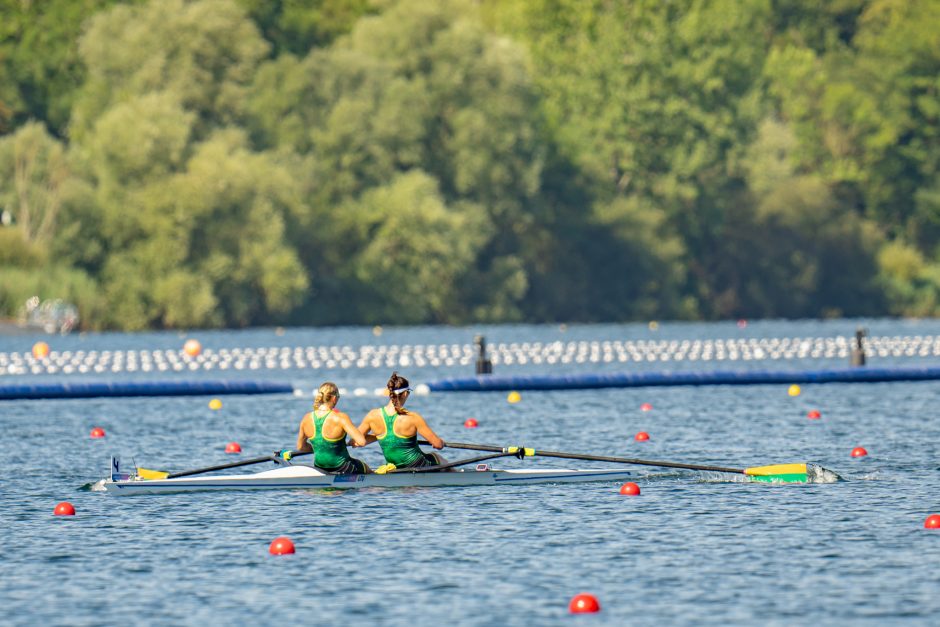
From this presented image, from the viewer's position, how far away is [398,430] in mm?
23688

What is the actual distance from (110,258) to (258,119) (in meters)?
11.5

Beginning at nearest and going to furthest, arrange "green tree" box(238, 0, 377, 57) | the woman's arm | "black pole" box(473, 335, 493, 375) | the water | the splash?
1. the water
2. the woman's arm
3. the splash
4. "black pole" box(473, 335, 493, 375)
5. "green tree" box(238, 0, 377, 57)

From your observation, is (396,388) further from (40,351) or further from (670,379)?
(40,351)

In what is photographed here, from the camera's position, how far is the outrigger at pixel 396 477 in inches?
943

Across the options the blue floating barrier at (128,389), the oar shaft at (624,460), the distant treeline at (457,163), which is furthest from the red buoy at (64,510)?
the distant treeline at (457,163)

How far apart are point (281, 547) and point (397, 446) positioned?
468cm

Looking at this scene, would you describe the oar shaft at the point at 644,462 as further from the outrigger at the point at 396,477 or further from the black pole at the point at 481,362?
the black pole at the point at 481,362

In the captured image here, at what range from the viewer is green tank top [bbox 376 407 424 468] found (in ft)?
77.7

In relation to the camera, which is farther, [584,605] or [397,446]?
[397,446]

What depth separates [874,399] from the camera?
40.4 m

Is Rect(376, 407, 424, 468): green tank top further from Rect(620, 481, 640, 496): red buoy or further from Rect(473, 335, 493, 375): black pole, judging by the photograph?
Rect(473, 335, 493, 375): black pole

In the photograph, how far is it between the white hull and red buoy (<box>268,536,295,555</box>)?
4.48 meters

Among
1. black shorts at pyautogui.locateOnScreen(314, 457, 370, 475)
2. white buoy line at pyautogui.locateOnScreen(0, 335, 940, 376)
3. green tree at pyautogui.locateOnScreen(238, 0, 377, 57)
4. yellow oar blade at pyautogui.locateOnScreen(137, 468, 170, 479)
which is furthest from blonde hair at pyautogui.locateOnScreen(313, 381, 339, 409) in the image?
green tree at pyautogui.locateOnScreen(238, 0, 377, 57)

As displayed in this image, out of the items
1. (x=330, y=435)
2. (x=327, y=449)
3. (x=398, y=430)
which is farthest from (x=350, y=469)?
(x=398, y=430)
